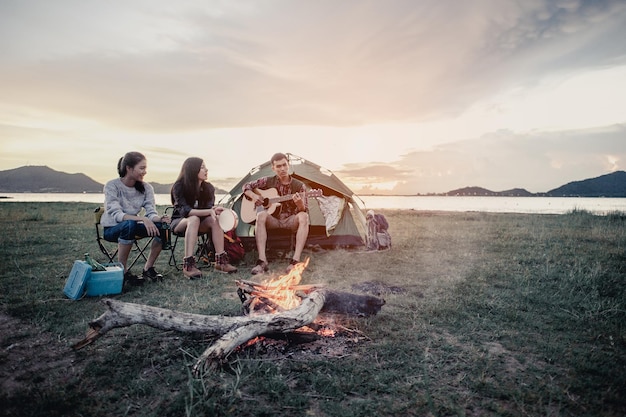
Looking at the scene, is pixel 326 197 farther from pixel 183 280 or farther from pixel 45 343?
pixel 45 343

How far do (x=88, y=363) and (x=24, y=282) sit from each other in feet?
11.3

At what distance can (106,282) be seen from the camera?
4.66 metres

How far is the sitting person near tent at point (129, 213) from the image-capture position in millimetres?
5180

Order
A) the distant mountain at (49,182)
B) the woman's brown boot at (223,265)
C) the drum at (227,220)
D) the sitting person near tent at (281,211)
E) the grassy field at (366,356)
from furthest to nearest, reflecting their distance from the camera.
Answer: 1. the distant mountain at (49,182)
2. the sitting person near tent at (281,211)
3. the drum at (227,220)
4. the woman's brown boot at (223,265)
5. the grassy field at (366,356)

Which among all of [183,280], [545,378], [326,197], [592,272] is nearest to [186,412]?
[545,378]

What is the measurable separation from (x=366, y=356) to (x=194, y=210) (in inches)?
157

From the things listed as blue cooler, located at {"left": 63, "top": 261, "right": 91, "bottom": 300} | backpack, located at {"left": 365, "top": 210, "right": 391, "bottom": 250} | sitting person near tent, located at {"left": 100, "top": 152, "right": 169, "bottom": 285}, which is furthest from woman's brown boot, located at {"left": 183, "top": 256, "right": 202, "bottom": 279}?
backpack, located at {"left": 365, "top": 210, "right": 391, "bottom": 250}

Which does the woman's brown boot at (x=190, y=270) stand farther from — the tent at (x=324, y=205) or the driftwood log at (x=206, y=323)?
the driftwood log at (x=206, y=323)

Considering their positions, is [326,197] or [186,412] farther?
[326,197]

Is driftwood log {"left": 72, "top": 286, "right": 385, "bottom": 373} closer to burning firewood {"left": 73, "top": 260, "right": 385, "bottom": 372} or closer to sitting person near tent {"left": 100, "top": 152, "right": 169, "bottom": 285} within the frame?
burning firewood {"left": 73, "top": 260, "right": 385, "bottom": 372}

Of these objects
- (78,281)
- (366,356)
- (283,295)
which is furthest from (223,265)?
(366,356)

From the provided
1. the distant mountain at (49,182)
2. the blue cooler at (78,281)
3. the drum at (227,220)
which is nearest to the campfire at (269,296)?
the blue cooler at (78,281)

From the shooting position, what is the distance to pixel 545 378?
2660 millimetres

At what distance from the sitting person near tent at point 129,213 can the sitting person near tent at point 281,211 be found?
5.59 ft
